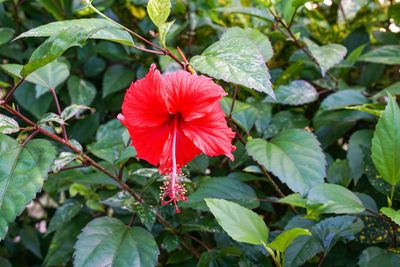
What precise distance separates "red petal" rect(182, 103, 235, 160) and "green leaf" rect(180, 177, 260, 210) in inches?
8.9

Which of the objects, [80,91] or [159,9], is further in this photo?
[80,91]

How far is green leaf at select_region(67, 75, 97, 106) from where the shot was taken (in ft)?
4.78

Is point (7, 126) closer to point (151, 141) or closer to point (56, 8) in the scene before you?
point (151, 141)

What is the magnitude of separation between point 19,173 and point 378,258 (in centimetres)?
65

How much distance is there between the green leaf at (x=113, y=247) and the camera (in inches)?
36.2

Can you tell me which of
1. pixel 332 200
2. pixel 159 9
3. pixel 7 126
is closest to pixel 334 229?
pixel 332 200

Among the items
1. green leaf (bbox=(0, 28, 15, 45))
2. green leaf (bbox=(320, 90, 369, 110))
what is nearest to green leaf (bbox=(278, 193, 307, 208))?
green leaf (bbox=(320, 90, 369, 110))

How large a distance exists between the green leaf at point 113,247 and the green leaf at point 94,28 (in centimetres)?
37

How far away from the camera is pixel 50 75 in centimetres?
114

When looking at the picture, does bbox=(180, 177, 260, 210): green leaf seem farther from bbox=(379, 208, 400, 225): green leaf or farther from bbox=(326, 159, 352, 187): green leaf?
bbox=(379, 208, 400, 225): green leaf

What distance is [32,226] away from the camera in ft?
5.59

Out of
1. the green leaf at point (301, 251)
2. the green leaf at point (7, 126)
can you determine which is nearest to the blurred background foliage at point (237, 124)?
the green leaf at point (301, 251)

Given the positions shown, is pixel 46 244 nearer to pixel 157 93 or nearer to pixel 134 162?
pixel 134 162

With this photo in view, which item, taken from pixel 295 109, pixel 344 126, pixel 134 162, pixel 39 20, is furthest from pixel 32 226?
pixel 344 126
